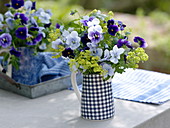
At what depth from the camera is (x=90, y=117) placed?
140 cm

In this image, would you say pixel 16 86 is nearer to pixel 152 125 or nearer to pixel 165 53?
pixel 152 125

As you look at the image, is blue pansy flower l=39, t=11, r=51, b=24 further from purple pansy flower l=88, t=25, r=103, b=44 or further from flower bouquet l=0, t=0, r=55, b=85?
purple pansy flower l=88, t=25, r=103, b=44

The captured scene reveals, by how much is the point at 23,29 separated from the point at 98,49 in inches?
21.4

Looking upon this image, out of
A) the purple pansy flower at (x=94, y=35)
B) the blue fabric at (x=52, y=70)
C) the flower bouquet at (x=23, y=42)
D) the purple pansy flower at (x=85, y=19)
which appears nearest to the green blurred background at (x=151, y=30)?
the blue fabric at (x=52, y=70)

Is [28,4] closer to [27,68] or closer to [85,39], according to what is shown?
[27,68]

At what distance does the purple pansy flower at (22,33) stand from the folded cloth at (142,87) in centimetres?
39

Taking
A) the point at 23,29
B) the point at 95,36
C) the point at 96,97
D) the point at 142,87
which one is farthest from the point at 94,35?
the point at 142,87

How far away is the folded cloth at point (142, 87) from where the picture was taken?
1.65 meters

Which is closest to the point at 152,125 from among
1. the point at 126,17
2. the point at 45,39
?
the point at 45,39

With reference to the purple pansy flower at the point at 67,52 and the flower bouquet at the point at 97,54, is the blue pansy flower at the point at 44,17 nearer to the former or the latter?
the flower bouquet at the point at 97,54

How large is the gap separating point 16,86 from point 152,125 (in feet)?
2.36

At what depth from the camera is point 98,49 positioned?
1.29 metres

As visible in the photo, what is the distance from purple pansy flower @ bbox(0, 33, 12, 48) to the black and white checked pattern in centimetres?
53

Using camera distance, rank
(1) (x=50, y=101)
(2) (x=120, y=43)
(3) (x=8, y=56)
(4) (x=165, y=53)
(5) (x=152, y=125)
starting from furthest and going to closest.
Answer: (4) (x=165, y=53) < (3) (x=8, y=56) < (1) (x=50, y=101) < (5) (x=152, y=125) < (2) (x=120, y=43)
